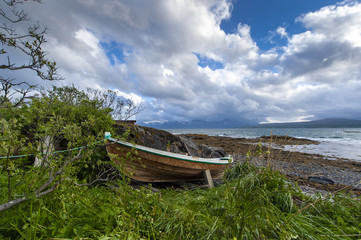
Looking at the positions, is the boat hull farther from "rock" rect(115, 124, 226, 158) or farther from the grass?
the grass

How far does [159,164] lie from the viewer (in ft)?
17.3

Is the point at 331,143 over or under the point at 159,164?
under

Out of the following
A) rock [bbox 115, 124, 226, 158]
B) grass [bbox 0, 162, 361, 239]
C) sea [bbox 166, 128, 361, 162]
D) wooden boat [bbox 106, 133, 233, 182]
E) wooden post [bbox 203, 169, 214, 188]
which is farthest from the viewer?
sea [bbox 166, 128, 361, 162]

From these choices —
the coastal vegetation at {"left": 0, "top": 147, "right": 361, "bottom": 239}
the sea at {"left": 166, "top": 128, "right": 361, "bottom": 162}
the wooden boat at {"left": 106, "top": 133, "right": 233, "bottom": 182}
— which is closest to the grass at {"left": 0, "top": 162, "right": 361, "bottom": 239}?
the coastal vegetation at {"left": 0, "top": 147, "right": 361, "bottom": 239}

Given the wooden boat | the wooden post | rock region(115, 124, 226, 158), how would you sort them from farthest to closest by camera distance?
rock region(115, 124, 226, 158)
the wooden post
the wooden boat

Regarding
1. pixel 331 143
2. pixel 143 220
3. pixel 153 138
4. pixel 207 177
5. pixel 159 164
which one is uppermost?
pixel 153 138

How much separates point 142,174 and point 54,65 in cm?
403

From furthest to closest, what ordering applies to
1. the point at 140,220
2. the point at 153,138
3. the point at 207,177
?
the point at 153,138, the point at 207,177, the point at 140,220

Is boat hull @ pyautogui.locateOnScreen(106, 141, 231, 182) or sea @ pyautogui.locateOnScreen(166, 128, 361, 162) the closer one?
boat hull @ pyautogui.locateOnScreen(106, 141, 231, 182)

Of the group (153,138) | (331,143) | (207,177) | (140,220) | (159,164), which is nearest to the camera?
(140,220)

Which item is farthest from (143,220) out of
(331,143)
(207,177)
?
(331,143)

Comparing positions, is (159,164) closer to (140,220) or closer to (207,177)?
(207,177)

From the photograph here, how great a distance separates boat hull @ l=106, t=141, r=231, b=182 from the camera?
16.2 ft

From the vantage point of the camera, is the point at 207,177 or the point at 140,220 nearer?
the point at 140,220
